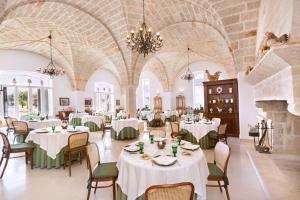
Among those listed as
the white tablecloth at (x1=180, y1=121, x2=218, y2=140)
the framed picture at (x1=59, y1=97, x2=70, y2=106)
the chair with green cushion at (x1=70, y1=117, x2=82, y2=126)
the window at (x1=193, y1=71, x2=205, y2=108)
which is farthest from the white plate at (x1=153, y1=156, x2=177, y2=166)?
the window at (x1=193, y1=71, x2=205, y2=108)

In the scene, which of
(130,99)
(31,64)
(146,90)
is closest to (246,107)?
(130,99)

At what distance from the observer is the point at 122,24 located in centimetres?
709

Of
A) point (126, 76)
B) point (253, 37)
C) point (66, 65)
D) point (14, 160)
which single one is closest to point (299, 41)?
point (253, 37)

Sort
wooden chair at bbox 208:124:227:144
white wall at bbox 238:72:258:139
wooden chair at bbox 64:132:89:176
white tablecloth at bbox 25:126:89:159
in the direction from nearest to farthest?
wooden chair at bbox 64:132:89:176
white tablecloth at bbox 25:126:89:159
wooden chair at bbox 208:124:227:144
white wall at bbox 238:72:258:139

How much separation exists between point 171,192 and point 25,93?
42.8 feet

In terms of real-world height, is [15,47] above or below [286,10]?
above

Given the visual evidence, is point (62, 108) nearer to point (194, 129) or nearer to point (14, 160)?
point (14, 160)

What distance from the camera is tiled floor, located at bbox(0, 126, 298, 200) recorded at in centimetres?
305

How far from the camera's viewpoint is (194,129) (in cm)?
603

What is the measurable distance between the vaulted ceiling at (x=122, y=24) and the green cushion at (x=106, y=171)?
405cm

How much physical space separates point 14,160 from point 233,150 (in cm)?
625

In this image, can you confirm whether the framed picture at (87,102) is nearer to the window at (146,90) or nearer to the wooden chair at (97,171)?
the window at (146,90)

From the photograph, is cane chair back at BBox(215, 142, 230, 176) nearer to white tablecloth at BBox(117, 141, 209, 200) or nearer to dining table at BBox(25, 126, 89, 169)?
white tablecloth at BBox(117, 141, 209, 200)

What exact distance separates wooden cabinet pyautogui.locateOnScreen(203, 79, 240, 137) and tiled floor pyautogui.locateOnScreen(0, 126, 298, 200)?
3554 mm
